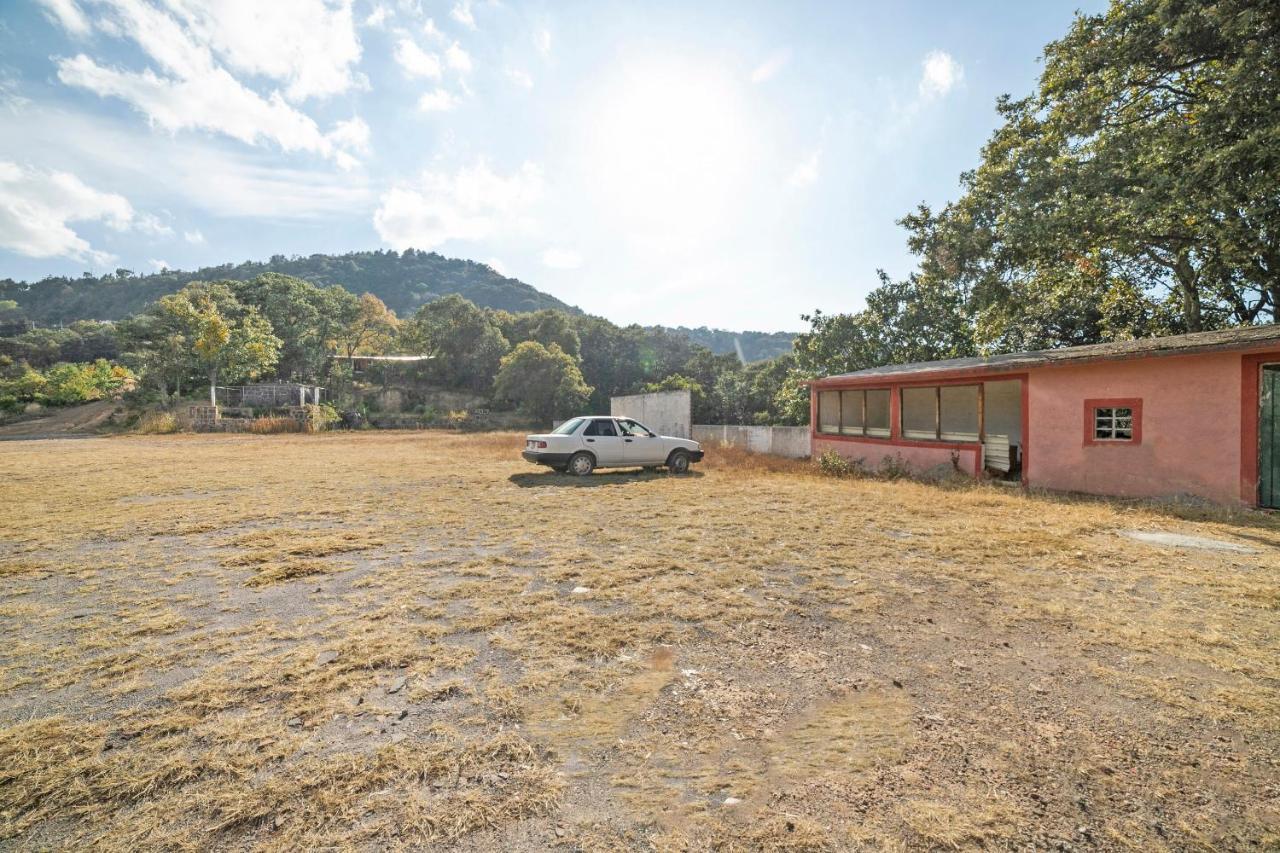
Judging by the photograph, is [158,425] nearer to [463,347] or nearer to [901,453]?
[463,347]

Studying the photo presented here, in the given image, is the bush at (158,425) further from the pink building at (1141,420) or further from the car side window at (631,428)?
the pink building at (1141,420)

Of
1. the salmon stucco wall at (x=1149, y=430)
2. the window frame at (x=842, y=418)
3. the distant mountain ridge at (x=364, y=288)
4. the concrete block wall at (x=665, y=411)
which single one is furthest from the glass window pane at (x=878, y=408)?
the distant mountain ridge at (x=364, y=288)

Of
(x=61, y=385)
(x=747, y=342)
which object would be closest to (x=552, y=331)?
(x=61, y=385)

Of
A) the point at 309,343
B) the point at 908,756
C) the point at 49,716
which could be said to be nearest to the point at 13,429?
the point at 309,343

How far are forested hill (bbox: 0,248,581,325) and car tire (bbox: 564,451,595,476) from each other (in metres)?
91.7

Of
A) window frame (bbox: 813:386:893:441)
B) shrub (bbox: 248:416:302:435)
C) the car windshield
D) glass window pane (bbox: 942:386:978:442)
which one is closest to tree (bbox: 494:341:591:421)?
shrub (bbox: 248:416:302:435)

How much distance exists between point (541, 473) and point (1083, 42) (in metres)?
17.1

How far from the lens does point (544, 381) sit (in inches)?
1778

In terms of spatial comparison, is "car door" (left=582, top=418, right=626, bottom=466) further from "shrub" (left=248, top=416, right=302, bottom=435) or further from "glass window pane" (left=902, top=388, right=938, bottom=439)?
"shrub" (left=248, top=416, right=302, bottom=435)

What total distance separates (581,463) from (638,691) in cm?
1022

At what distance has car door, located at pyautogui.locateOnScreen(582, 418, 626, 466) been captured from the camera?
13.2 m

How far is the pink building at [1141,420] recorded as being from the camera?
8.73 meters

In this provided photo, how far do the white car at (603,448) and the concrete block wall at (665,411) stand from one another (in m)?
7.99

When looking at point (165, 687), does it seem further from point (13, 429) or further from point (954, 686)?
point (13, 429)
